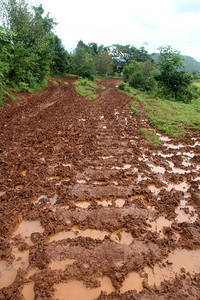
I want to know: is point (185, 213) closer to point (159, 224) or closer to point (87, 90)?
point (159, 224)

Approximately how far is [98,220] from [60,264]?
1057mm

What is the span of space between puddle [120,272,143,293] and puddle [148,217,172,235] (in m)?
1.00

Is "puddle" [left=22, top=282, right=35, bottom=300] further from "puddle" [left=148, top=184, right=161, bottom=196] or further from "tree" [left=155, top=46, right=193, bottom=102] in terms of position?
"tree" [left=155, top=46, right=193, bottom=102]

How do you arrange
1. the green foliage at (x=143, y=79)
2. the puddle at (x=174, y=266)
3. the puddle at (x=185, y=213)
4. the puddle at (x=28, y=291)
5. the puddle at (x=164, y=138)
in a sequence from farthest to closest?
the green foliage at (x=143, y=79) → the puddle at (x=164, y=138) → the puddle at (x=185, y=213) → the puddle at (x=174, y=266) → the puddle at (x=28, y=291)

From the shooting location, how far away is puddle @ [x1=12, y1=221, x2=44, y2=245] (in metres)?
3.37

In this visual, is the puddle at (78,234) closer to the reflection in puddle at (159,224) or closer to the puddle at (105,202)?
the puddle at (105,202)

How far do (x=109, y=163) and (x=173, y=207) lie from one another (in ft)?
7.61

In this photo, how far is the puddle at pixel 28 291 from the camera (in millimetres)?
2492

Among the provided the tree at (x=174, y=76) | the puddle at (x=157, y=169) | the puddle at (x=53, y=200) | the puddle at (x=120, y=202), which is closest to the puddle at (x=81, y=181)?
the puddle at (x=53, y=200)

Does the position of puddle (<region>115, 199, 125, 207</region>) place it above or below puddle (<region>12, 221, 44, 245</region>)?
above

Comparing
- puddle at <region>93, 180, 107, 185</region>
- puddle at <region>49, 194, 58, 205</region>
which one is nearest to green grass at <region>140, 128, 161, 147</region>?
puddle at <region>93, 180, 107, 185</region>

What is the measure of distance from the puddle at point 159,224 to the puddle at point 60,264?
162cm

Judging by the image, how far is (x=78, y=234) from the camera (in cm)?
345

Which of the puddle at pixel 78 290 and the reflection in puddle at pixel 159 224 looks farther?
the reflection in puddle at pixel 159 224
